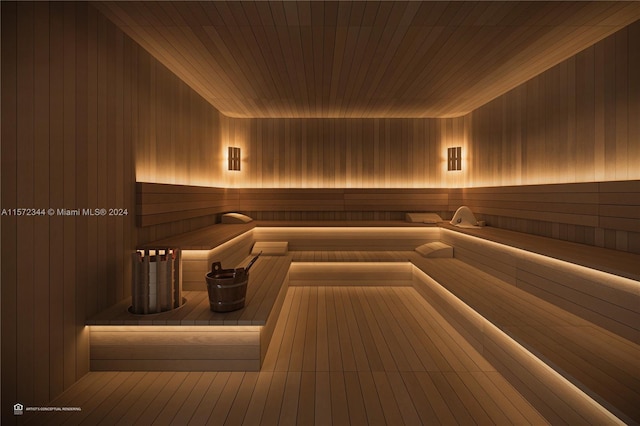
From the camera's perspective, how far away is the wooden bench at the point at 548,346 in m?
1.39

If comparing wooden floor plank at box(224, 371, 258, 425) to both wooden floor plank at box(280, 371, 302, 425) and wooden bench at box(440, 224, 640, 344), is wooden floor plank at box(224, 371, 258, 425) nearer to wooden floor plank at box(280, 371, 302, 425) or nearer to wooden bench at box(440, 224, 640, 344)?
wooden floor plank at box(280, 371, 302, 425)

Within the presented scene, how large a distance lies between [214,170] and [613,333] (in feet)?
14.9

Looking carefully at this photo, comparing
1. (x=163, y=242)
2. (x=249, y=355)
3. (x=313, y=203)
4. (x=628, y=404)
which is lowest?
(x=249, y=355)

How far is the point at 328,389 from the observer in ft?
6.16

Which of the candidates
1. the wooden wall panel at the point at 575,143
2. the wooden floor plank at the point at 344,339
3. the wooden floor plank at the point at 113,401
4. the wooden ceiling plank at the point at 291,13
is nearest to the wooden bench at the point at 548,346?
the wooden wall panel at the point at 575,143

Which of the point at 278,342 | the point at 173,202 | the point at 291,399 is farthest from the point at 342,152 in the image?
the point at 291,399

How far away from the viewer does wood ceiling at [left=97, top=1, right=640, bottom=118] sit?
219cm

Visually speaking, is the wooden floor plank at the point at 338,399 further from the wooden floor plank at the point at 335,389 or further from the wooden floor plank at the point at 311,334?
the wooden floor plank at the point at 311,334

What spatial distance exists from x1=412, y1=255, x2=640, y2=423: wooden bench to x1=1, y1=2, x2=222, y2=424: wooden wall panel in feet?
8.93

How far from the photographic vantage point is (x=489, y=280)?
301cm

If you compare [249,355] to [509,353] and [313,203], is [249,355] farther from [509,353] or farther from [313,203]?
[313,203]

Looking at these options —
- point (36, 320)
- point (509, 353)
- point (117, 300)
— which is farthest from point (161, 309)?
point (509, 353)

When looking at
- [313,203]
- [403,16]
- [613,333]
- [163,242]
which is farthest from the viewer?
[313,203]

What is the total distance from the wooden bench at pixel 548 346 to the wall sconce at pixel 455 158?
2567mm
